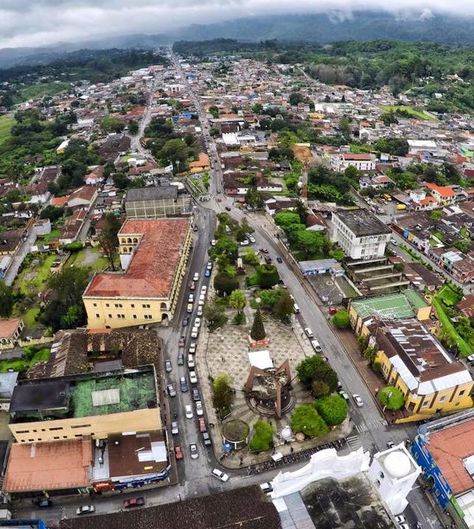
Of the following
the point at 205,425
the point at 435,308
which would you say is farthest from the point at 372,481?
the point at 435,308

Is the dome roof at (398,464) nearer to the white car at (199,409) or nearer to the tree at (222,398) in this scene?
the tree at (222,398)

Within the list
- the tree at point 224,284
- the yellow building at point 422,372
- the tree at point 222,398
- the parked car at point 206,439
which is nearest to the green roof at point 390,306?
the yellow building at point 422,372

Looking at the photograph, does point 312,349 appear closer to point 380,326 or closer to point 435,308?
point 380,326

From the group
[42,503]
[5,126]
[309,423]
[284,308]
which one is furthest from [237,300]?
[5,126]

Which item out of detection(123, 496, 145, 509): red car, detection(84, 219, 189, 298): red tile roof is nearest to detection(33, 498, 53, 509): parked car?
detection(123, 496, 145, 509): red car

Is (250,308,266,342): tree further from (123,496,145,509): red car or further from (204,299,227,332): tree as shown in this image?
(123,496,145,509): red car

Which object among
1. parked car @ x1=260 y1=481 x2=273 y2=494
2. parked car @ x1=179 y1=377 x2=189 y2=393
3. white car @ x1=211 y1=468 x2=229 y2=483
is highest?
parked car @ x1=179 y1=377 x2=189 y2=393
